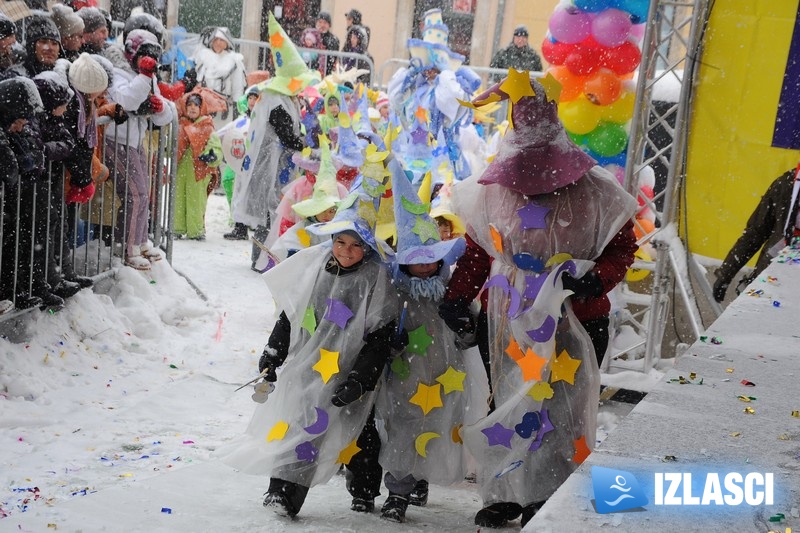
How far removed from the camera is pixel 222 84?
554 inches

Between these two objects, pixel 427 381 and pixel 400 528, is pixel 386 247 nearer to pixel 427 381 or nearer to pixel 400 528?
pixel 427 381

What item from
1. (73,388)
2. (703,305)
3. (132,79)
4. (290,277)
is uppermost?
(132,79)

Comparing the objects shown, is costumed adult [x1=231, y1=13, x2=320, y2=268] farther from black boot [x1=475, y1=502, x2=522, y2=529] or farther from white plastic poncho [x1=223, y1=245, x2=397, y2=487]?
black boot [x1=475, y1=502, x2=522, y2=529]

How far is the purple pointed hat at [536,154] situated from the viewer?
4.07 meters

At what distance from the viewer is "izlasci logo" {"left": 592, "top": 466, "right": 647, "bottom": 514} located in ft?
5.98

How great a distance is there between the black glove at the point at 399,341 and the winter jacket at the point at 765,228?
2.30 meters

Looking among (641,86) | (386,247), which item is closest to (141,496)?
(386,247)

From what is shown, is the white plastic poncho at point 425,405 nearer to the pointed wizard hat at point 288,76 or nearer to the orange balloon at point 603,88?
the orange balloon at point 603,88

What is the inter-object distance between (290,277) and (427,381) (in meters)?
0.69

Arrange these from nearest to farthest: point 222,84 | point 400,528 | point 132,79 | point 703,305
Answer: point 400,528
point 703,305
point 132,79
point 222,84

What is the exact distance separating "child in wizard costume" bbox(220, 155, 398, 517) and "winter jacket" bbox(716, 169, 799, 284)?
7.68ft

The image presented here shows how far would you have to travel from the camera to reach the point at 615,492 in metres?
1.85

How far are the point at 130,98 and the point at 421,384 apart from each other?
3.98 m

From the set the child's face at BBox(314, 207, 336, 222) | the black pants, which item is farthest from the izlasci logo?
the child's face at BBox(314, 207, 336, 222)
